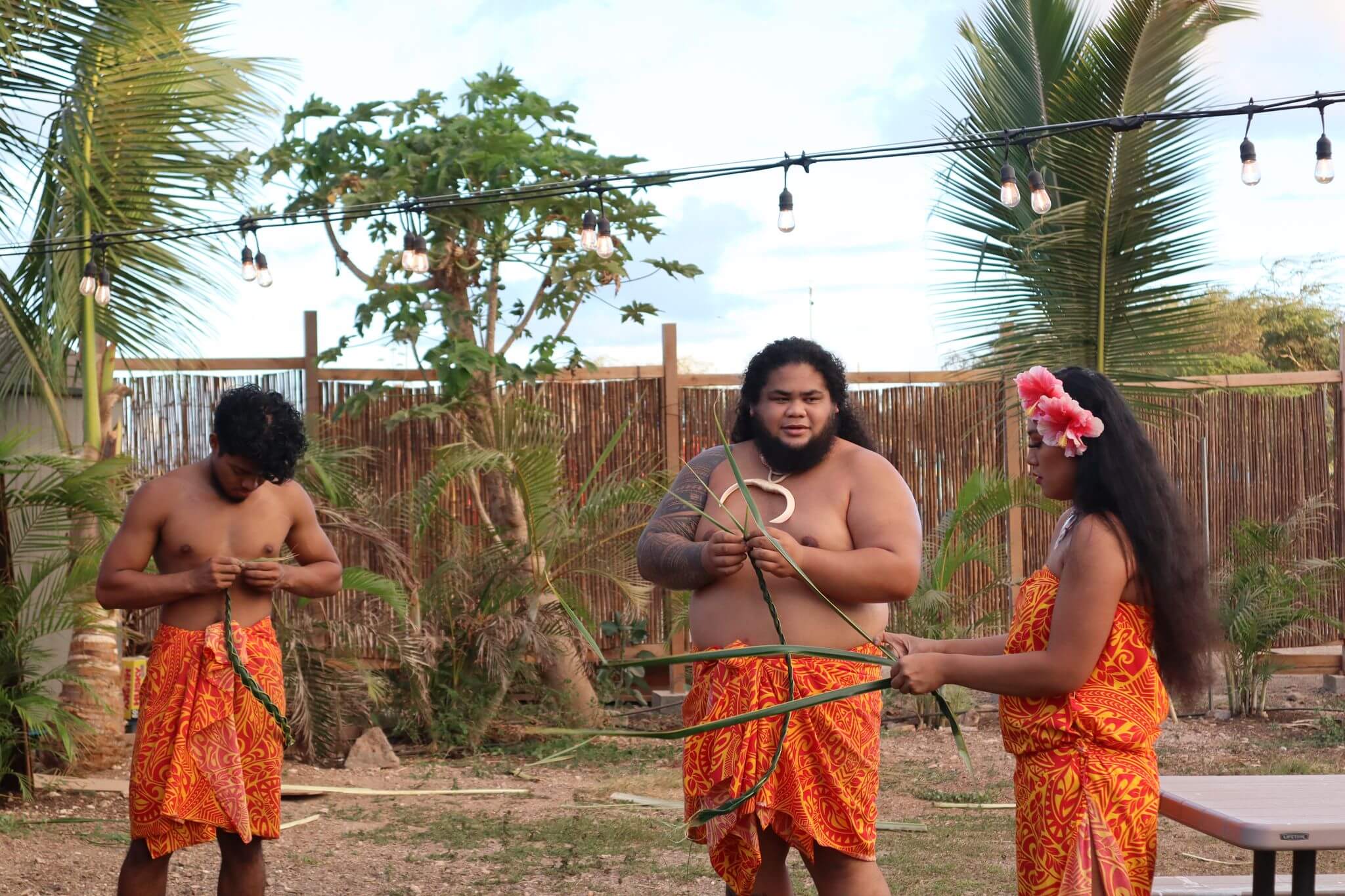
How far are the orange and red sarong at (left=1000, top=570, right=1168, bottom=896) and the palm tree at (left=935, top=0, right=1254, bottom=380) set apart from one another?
5.13 meters

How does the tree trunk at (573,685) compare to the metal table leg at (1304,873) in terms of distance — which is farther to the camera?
the tree trunk at (573,685)

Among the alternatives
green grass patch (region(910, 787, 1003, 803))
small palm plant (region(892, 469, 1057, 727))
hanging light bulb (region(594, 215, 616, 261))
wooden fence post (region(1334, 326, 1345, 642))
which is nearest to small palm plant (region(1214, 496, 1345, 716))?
wooden fence post (region(1334, 326, 1345, 642))

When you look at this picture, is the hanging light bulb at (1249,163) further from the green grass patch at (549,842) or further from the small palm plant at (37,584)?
the small palm plant at (37,584)

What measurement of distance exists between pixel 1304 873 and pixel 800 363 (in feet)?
5.51

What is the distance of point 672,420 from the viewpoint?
9.32m

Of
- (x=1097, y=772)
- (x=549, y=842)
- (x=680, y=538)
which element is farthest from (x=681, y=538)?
Result: (x=549, y=842)

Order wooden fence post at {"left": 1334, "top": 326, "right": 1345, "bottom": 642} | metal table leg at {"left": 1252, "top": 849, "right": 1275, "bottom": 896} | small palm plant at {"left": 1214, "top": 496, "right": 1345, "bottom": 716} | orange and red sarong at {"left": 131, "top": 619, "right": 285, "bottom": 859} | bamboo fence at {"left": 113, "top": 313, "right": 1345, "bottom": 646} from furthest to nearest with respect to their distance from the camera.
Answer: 1. wooden fence post at {"left": 1334, "top": 326, "right": 1345, "bottom": 642}
2. bamboo fence at {"left": 113, "top": 313, "right": 1345, "bottom": 646}
3. small palm plant at {"left": 1214, "top": 496, "right": 1345, "bottom": 716}
4. orange and red sarong at {"left": 131, "top": 619, "right": 285, "bottom": 859}
5. metal table leg at {"left": 1252, "top": 849, "right": 1275, "bottom": 896}

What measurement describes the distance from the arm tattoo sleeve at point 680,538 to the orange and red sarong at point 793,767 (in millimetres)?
227

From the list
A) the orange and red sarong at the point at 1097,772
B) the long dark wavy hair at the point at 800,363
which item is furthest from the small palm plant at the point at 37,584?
the orange and red sarong at the point at 1097,772

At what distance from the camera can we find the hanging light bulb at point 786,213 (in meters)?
6.00

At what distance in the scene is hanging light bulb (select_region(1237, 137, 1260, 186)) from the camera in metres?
5.61

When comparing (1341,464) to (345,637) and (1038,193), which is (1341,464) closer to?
(1038,193)

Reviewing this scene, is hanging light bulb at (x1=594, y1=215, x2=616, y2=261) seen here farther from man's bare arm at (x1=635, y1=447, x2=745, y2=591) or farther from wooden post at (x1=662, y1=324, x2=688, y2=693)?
wooden post at (x1=662, y1=324, x2=688, y2=693)

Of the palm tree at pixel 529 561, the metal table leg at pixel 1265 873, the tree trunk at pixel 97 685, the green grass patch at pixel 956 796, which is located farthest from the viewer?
the palm tree at pixel 529 561
